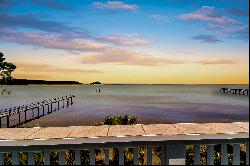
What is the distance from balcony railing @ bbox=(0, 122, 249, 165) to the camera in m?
2.82

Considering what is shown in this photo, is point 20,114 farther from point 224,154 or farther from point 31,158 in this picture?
point 224,154

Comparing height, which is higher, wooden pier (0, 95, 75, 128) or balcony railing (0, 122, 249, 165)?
balcony railing (0, 122, 249, 165)

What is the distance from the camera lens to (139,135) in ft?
9.53

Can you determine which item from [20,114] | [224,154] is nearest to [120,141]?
[224,154]

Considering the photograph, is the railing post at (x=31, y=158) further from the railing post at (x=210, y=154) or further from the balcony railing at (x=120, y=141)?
the railing post at (x=210, y=154)

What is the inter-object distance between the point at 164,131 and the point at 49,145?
1.09m

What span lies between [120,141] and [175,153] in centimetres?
53

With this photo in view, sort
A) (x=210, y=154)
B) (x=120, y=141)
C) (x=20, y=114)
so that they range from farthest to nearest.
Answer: (x=20, y=114), (x=210, y=154), (x=120, y=141)

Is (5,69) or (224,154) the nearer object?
(224,154)

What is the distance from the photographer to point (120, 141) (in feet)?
9.35

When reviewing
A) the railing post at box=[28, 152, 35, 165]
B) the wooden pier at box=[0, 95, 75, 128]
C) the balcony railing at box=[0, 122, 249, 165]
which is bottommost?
the wooden pier at box=[0, 95, 75, 128]

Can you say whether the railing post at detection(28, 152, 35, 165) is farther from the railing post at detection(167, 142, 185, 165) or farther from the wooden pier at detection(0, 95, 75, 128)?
the wooden pier at detection(0, 95, 75, 128)

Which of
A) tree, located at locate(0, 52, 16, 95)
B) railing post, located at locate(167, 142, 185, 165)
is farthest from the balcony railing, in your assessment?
tree, located at locate(0, 52, 16, 95)

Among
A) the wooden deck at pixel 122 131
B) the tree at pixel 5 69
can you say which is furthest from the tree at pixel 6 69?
the wooden deck at pixel 122 131
